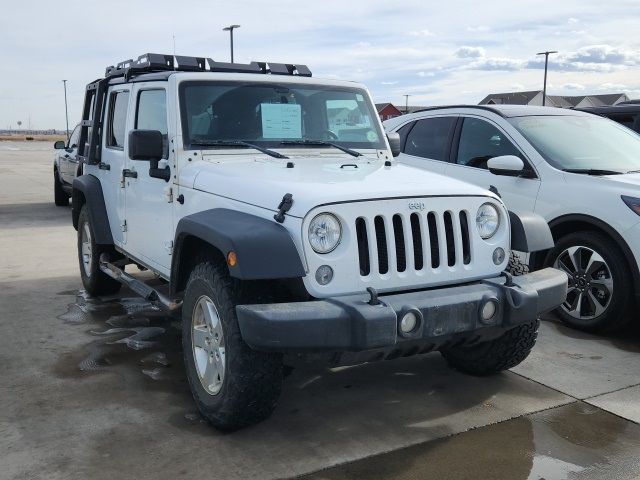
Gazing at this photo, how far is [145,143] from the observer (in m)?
4.20

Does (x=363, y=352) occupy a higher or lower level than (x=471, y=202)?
lower

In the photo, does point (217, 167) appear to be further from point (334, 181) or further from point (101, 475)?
point (101, 475)

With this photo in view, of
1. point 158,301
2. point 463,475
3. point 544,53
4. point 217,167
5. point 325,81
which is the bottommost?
point 463,475

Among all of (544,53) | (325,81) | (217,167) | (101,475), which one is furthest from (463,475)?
(544,53)

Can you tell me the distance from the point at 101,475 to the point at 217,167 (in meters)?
1.86

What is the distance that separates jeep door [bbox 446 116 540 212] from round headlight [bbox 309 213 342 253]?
2.88 meters

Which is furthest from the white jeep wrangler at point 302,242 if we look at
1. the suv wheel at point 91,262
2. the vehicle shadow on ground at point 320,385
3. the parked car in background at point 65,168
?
the parked car in background at point 65,168

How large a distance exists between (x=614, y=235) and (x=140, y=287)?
11.7ft

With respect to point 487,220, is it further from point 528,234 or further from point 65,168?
point 65,168

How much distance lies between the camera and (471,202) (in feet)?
12.1

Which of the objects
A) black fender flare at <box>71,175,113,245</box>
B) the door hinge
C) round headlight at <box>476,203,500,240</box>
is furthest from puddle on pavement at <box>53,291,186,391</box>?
round headlight at <box>476,203,500,240</box>

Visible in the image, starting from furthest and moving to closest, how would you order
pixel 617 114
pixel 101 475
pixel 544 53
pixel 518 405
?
pixel 544 53 → pixel 617 114 → pixel 518 405 → pixel 101 475

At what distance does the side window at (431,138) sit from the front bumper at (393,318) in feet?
10.4

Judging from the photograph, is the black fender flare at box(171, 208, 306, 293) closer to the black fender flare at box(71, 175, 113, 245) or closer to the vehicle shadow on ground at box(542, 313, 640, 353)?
the black fender flare at box(71, 175, 113, 245)
